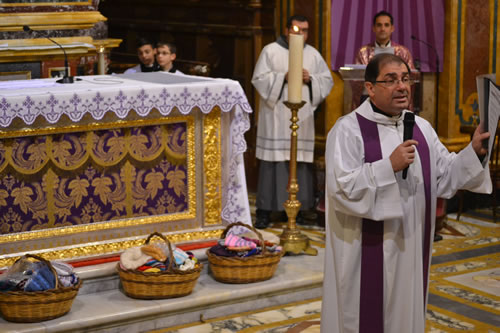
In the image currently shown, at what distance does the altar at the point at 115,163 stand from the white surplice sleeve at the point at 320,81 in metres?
1.60

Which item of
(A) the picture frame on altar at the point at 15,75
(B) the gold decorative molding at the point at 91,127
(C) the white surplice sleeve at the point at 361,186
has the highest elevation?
(A) the picture frame on altar at the point at 15,75

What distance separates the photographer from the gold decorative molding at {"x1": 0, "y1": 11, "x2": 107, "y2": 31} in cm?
721

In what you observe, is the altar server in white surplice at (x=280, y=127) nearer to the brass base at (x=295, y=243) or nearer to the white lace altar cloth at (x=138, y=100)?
the brass base at (x=295, y=243)

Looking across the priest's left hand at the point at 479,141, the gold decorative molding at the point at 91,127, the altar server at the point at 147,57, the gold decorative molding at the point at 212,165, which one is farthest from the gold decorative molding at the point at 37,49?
the priest's left hand at the point at 479,141

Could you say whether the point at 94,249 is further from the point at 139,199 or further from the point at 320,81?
the point at 320,81

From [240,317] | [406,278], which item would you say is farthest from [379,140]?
[240,317]

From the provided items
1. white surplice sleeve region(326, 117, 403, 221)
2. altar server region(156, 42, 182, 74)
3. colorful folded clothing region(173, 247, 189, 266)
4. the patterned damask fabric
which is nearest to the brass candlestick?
the patterned damask fabric

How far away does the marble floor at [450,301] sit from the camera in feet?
18.0

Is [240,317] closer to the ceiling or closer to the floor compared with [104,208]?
closer to the floor

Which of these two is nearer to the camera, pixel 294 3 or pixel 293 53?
pixel 293 53

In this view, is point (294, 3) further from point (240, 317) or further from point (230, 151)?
point (240, 317)

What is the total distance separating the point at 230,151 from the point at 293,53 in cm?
79

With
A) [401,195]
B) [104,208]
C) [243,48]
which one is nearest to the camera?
[401,195]

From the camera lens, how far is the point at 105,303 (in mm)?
5461
